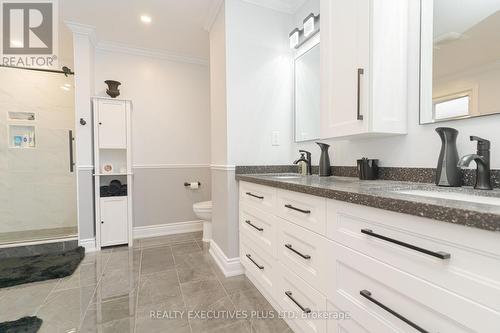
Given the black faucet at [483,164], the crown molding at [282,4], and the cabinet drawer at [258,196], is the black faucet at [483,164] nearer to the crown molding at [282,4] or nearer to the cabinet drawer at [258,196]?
the cabinet drawer at [258,196]

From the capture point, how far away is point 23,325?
1.42 m

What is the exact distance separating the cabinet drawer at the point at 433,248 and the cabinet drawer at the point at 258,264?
78cm

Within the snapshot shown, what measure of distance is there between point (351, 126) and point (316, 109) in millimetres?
775

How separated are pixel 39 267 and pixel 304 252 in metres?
2.55

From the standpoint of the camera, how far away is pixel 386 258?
77cm

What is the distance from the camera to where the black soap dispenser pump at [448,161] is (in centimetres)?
106

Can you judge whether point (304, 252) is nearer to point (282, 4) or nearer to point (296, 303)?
point (296, 303)

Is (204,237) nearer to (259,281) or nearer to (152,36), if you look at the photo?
(259,281)

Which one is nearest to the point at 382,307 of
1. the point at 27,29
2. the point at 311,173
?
the point at 311,173

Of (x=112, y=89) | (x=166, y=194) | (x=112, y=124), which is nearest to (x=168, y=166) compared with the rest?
(x=166, y=194)

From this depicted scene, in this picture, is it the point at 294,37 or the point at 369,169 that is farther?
the point at 294,37

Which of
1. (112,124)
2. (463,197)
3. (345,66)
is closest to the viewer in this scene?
(463,197)

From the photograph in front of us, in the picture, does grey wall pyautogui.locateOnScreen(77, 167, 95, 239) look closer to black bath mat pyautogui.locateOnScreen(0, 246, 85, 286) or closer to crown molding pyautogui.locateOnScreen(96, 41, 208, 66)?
black bath mat pyautogui.locateOnScreen(0, 246, 85, 286)

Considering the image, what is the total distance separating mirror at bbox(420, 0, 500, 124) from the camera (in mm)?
1002
